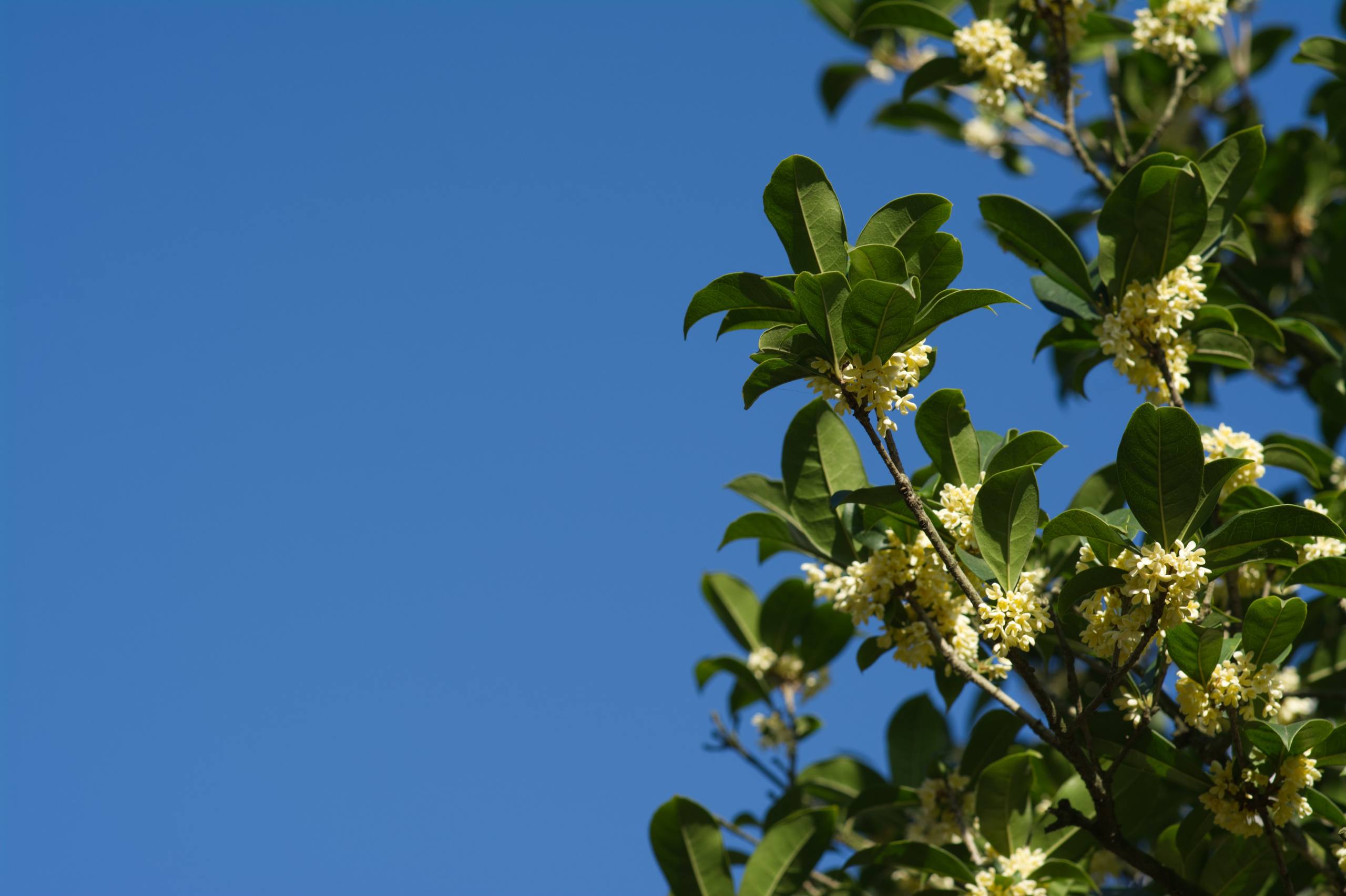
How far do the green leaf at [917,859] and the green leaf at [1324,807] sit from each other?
2.71 ft

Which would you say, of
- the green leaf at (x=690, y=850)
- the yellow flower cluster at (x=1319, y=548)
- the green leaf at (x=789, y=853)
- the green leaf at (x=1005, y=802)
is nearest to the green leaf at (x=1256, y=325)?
the yellow flower cluster at (x=1319, y=548)

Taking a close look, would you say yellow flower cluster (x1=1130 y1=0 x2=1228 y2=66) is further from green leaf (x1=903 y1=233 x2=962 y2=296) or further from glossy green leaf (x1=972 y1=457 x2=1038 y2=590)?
glossy green leaf (x1=972 y1=457 x2=1038 y2=590)

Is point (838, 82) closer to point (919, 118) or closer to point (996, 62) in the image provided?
point (919, 118)

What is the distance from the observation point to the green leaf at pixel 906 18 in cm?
388

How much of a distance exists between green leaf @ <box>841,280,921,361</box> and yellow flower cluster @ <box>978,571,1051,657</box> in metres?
0.56

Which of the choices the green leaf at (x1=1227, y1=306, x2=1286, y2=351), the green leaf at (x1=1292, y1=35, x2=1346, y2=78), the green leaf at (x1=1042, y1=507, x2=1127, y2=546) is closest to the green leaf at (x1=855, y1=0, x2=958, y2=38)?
the green leaf at (x1=1292, y1=35, x2=1346, y2=78)

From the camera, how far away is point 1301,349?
13.1ft

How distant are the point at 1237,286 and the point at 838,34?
2.08 meters

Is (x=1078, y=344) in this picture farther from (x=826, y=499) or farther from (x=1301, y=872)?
(x=1301, y=872)

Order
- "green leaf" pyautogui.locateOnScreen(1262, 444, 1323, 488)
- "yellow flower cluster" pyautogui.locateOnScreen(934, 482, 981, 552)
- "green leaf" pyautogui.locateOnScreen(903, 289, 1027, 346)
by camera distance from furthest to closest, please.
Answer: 1. "green leaf" pyautogui.locateOnScreen(1262, 444, 1323, 488)
2. "yellow flower cluster" pyautogui.locateOnScreen(934, 482, 981, 552)
3. "green leaf" pyautogui.locateOnScreen(903, 289, 1027, 346)

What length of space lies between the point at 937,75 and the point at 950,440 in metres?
1.89

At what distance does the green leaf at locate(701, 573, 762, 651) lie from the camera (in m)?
4.39

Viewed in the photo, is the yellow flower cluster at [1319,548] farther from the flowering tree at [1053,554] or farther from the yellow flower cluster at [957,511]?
the yellow flower cluster at [957,511]

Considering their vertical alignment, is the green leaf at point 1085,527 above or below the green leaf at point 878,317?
below
